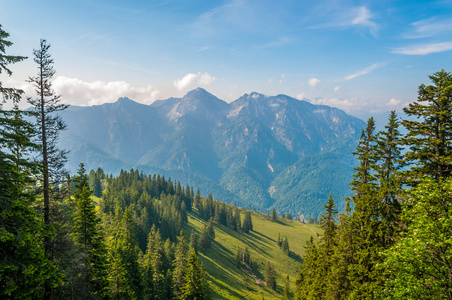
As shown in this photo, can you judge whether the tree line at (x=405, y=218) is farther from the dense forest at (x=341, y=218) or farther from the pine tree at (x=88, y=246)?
the pine tree at (x=88, y=246)

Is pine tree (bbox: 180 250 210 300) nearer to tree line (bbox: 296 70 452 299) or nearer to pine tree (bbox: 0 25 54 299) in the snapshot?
tree line (bbox: 296 70 452 299)

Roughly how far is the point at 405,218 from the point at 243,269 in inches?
4133

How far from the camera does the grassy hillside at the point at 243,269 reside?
268 feet

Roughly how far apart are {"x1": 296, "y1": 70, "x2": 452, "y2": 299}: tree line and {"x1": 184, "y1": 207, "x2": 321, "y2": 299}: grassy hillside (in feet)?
178

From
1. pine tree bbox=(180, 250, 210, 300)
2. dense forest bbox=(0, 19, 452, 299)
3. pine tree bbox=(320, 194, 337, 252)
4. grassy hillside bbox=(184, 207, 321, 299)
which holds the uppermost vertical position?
dense forest bbox=(0, 19, 452, 299)

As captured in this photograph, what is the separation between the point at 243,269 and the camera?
108125 millimetres

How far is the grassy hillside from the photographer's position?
268 feet

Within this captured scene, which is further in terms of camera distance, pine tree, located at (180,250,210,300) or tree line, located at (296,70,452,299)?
pine tree, located at (180,250,210,300)

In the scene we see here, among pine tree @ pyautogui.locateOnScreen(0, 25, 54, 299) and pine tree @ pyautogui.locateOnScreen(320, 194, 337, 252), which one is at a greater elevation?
pine tree @ pyautogui.locateOnScreen(0, 25, 54, 299)

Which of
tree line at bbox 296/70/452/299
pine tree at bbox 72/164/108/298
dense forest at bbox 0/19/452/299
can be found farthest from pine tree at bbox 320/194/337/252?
pine tree at bbox 72/164/108/298

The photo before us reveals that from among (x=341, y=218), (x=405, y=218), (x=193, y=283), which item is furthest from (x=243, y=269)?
(x=405, y=218)

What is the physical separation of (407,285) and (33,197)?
25.5 metres

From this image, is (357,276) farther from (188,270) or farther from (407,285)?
(188,270)

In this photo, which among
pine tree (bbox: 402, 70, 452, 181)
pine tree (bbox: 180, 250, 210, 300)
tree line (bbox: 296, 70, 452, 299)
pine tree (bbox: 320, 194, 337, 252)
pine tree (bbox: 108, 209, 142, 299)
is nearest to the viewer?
tree line (bbox: 296, 70, 452, 299)
